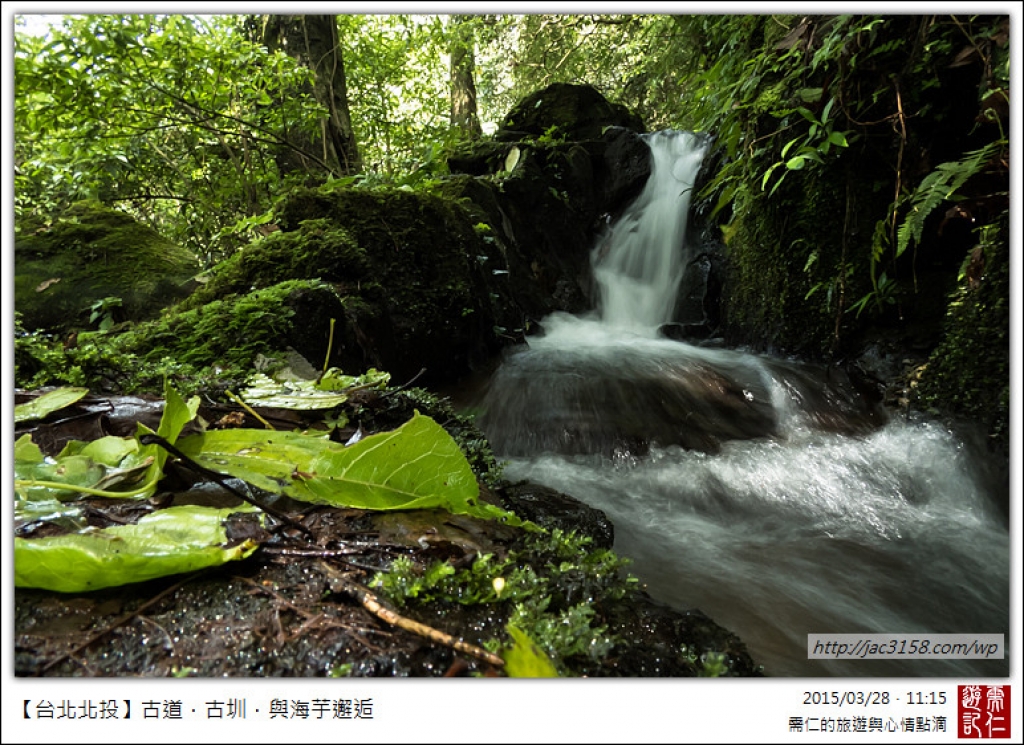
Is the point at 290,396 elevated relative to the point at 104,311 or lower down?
lower down

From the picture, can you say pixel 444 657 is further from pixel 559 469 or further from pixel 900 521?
pixel 900 521

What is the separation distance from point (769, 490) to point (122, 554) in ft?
7.61

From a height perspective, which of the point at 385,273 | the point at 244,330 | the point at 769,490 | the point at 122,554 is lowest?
the point at 769,490

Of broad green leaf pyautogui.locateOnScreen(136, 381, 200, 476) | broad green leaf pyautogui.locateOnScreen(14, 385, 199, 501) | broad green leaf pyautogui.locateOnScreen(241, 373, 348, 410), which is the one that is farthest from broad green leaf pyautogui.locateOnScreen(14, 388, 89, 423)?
broad green leaf pyautogui.locateOnScreen(136, 381, 200, 476)

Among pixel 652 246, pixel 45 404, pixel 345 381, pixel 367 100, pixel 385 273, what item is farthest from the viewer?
pixel 367 100

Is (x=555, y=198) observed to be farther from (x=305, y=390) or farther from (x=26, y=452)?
(x=26, y=452)

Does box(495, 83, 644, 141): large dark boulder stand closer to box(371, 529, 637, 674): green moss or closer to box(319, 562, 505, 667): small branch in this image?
box(371, 529, 637, 674): green moss

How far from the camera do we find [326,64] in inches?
200

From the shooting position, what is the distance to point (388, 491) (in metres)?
1.01

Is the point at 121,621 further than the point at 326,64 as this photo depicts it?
No

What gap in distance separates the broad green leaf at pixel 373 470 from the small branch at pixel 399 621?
184mm

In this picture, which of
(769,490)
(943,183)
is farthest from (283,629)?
(943,183)

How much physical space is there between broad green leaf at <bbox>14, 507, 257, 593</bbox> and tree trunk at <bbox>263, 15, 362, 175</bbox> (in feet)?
15.4

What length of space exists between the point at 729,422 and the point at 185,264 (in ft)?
13.5
